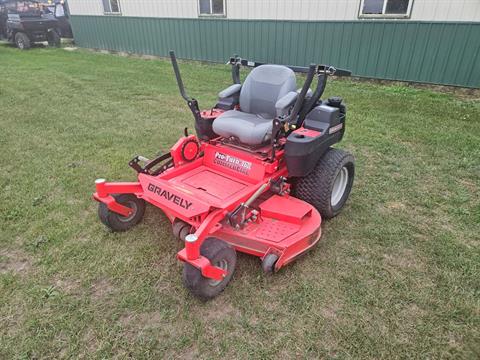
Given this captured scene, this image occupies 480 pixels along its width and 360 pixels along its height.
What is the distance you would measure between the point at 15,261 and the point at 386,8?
8195 millimetres

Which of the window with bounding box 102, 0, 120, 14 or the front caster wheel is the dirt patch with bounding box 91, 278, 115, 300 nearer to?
the front caster wheel

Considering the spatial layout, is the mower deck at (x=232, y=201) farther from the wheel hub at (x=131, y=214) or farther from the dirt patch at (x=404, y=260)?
the dirt patch at (x=404, y=260)

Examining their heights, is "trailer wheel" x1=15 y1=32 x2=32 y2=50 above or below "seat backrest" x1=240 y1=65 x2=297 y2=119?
below

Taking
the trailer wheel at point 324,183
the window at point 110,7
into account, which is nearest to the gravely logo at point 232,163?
the trailer wheel at point 324,183

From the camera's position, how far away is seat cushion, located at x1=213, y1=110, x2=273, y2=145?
3061 millimetres

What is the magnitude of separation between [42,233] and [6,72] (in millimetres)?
8886

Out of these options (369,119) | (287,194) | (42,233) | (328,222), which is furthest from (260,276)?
(369,119)

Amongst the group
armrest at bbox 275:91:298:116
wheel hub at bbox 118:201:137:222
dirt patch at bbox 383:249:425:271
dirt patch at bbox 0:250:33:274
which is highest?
armrest at bbox 275:91:298:116

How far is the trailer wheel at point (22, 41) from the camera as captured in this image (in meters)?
14.1

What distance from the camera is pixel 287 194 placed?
3.15 metres

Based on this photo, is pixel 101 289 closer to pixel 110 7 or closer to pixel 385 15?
pixel 385 15

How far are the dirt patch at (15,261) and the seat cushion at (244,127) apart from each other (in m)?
1.91

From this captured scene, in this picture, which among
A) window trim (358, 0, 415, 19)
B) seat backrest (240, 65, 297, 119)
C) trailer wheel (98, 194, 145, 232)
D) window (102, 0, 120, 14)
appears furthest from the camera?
window (102, 0, 120, 14)

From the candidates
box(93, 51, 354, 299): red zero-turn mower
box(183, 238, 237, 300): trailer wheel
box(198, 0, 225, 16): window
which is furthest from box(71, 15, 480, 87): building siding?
box(183, 238, 237, 300): trailer wheel
